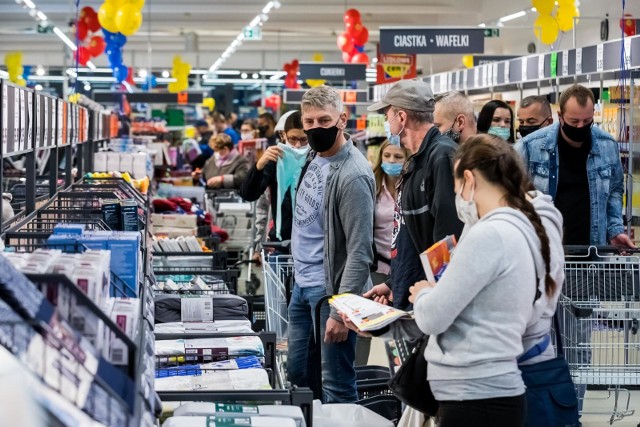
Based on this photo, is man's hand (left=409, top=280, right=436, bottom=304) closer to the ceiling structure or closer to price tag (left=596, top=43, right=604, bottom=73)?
price tag (left=596, top=43, right=604, bottom=73)

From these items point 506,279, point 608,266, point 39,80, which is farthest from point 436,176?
point 39,80

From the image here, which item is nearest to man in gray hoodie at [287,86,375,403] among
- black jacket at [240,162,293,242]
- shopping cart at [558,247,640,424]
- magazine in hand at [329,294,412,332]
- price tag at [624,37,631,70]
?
magazine in hand at [329,294,412,332]

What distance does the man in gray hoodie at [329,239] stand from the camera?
461 centimetres

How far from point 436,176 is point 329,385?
1.25 meters

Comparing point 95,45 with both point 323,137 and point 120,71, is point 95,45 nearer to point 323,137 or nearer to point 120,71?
point 120,71

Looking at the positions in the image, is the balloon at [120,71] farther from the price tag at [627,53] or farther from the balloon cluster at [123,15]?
the price tag at [627,53]

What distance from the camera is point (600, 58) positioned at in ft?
31.6

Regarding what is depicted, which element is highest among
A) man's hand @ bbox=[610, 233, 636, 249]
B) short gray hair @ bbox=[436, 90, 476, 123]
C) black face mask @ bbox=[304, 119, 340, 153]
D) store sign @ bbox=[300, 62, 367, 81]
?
store sign @ bbox=[300, 62, 367, 81]

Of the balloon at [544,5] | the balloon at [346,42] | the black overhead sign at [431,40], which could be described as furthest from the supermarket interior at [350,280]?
the balloon at [346,42]

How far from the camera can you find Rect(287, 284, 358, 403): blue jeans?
185 inches

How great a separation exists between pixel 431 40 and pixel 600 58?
5.64 metres

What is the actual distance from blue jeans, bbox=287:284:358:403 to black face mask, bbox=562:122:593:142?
71.2 inches

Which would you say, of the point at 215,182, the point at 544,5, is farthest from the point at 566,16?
the point at 215,182

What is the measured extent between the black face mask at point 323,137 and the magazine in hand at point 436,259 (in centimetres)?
151
